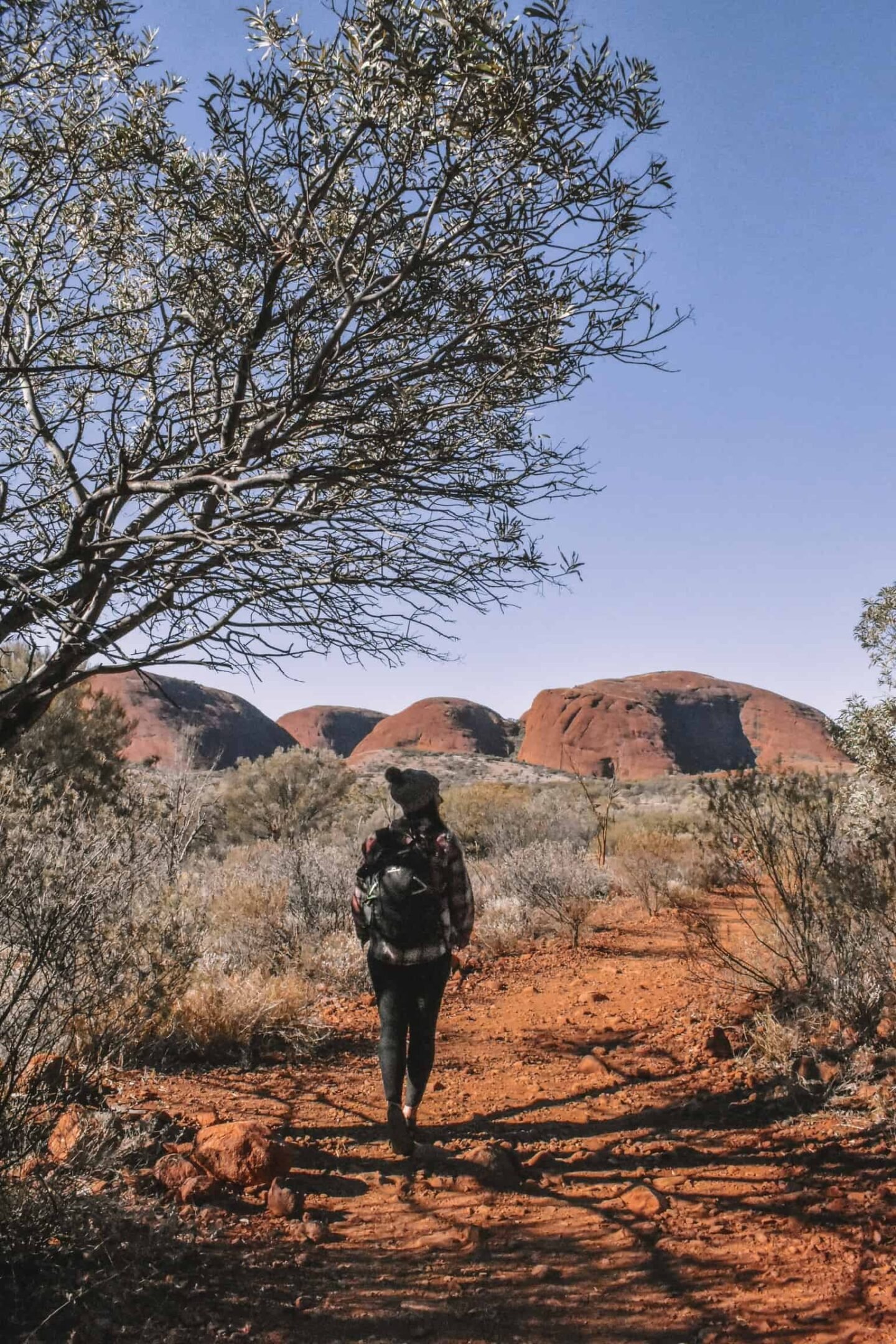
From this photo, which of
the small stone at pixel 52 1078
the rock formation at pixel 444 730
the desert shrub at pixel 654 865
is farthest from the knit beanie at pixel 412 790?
the rock formation at pixel 444 730

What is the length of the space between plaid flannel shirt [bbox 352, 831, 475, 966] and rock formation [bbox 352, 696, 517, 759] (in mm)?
65527

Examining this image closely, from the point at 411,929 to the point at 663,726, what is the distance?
7036cm

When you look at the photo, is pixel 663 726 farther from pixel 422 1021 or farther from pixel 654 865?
pixel 422 1021

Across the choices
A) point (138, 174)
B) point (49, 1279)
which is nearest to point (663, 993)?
point (49, 1279)

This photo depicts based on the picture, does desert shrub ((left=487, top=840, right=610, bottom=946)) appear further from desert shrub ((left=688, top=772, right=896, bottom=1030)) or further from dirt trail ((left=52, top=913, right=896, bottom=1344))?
dirt trail ((left=52, top=913, right=896, bottom=1344))

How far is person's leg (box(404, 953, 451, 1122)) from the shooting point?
4.20 metres

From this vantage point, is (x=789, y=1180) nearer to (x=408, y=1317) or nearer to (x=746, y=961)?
(x=408, y=1317)

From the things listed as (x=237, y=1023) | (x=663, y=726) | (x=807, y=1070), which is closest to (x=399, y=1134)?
(x=237, y=1023)

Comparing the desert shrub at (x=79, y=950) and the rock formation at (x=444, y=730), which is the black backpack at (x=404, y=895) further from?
the rock formation at (x=444, y=730)

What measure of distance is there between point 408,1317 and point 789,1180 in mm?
1807

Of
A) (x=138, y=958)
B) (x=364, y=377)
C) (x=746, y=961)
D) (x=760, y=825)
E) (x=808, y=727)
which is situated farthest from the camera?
(x=808, y=727)

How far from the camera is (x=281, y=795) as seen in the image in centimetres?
1923

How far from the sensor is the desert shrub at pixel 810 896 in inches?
194

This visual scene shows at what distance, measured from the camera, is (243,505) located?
10.5ft
